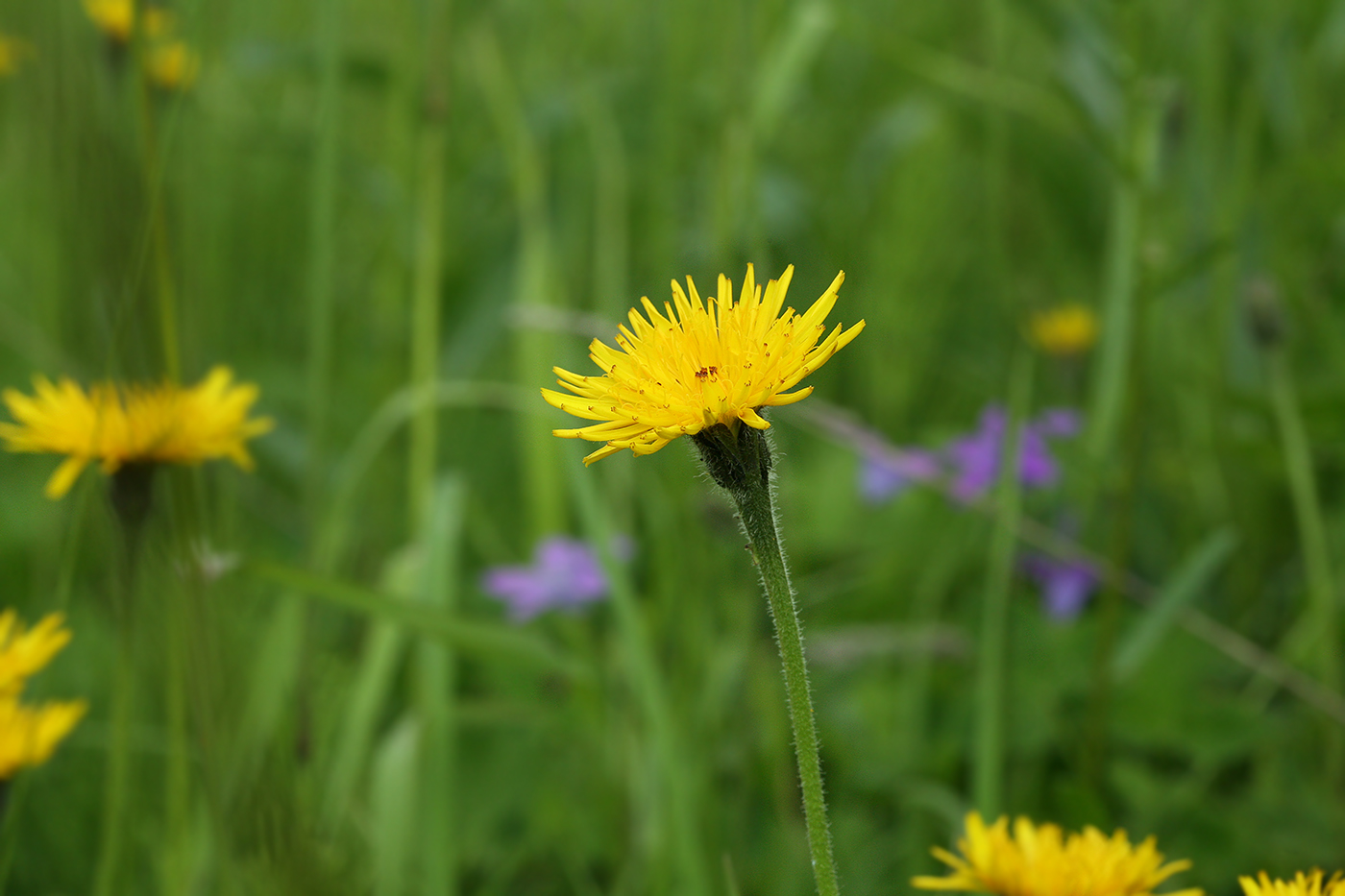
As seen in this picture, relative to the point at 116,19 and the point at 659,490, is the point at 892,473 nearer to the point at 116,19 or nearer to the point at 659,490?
the point at 659,490

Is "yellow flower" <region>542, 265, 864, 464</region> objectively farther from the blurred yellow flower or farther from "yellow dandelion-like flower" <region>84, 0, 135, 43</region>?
"yellow dandelion-like flower" <region>84, 0, 135, 43</region>

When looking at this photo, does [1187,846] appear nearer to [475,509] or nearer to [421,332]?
[421,332]

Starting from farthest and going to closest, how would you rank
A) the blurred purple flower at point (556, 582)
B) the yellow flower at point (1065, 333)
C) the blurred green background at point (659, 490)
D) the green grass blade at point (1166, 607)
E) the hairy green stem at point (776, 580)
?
the yellow flower at point (1065, 333)
the blurred purple flower at point (556, 582)
the green grass blade at point (1166, 607)
the blurred green background at point (659, 490)
the hairy green stem at point (776, 580)

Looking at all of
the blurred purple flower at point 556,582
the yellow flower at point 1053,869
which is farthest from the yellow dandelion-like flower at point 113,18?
the yellow flower at point 1053,869

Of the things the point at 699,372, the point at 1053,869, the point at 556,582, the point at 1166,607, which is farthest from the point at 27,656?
the point at 1166,607

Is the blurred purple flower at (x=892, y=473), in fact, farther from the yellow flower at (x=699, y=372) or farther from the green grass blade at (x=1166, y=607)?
the yellow flower at (x=699, y=372)

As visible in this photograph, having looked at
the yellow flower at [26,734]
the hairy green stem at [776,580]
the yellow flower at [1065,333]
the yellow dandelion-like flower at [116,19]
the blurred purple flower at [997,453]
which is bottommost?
the hairy green stem at [776,580]
